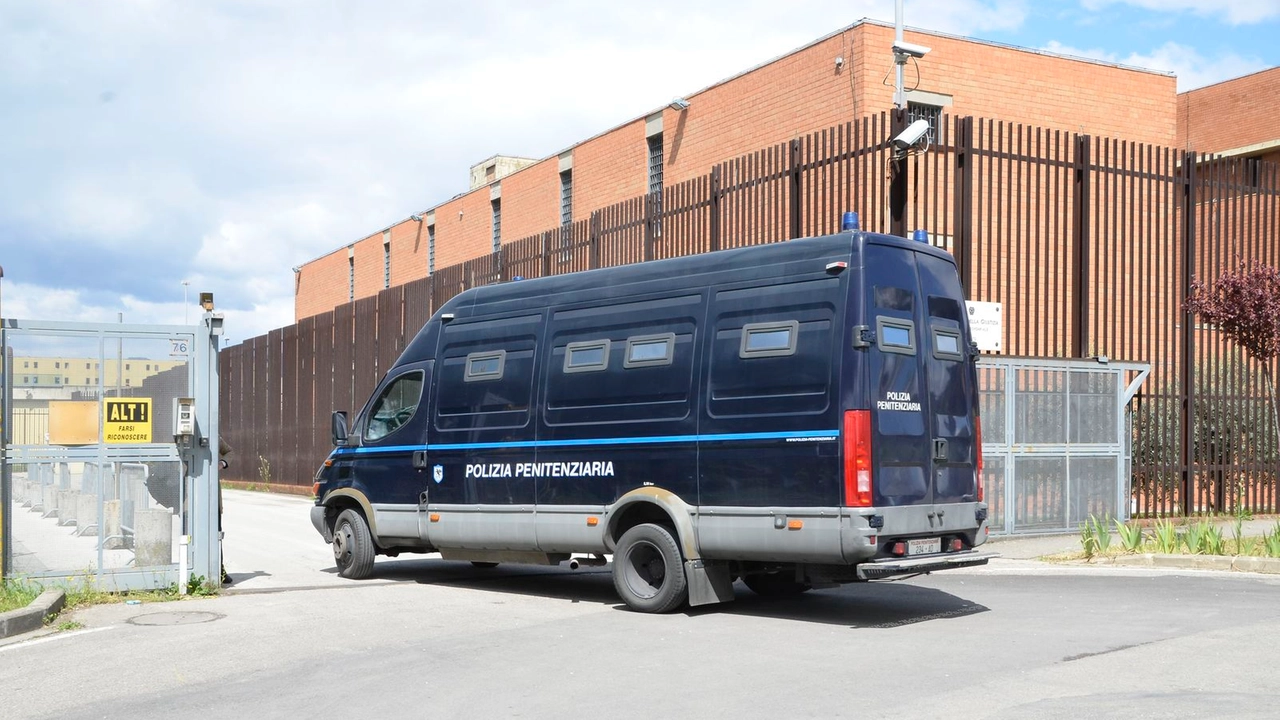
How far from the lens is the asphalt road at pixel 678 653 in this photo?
6.99m

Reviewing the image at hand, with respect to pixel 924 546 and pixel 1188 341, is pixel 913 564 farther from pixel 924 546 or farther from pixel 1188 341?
pixel 1188 341

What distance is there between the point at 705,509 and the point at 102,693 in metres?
4.65

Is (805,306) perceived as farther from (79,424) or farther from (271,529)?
(271,529)

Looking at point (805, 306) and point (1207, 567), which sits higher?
point (805, 306)

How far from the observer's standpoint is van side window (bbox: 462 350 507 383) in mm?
12250

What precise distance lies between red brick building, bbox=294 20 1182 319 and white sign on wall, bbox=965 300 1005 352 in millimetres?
8106

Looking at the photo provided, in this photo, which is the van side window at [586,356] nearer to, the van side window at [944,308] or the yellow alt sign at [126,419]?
the van side window at [944,308]

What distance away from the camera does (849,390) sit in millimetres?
9461

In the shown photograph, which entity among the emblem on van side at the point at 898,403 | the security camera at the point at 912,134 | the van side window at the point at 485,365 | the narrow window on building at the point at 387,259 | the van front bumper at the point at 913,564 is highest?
the narrow window on building at the point at 387,259

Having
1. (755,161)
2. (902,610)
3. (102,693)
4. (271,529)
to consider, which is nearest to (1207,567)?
(902,610)

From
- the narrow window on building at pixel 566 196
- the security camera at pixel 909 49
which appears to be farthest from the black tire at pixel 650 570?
the narrow window on building at pixel 566 196

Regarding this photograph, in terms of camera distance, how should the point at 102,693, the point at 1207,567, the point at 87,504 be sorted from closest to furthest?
the point at 102,693 → the point at 87,504 → the point at 1207,567

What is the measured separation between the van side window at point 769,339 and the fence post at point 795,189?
753cm

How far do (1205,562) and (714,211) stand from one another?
8.80 metres
